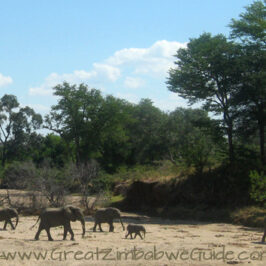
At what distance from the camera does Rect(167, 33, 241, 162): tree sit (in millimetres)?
33844

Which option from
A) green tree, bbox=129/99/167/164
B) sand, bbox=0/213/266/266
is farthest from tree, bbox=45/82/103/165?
sand, bbox=0/213/266/266

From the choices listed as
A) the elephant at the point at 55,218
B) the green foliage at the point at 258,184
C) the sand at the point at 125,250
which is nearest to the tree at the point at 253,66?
the green foliage at the point at 258,184

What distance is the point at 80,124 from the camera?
55844 millimetres

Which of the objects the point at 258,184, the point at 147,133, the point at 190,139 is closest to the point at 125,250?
the point at 258,184

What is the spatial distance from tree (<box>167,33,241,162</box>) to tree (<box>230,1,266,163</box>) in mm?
736

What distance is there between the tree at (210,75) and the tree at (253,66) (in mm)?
736

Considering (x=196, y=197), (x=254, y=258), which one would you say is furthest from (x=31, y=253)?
(x=196, y=197)

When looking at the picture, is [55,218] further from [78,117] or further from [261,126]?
[78,117]

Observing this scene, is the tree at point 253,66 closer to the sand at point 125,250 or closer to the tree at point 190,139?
the tree at point 190,139

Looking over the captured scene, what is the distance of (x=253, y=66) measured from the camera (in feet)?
108

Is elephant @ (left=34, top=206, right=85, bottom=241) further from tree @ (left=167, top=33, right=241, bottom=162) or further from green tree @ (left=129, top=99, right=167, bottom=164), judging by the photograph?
green tree @ (left=129, top=99, right=167, bottom=164)

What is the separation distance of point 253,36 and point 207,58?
3474mm

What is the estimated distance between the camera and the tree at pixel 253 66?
32.1m

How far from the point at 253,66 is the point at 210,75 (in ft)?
10.9
